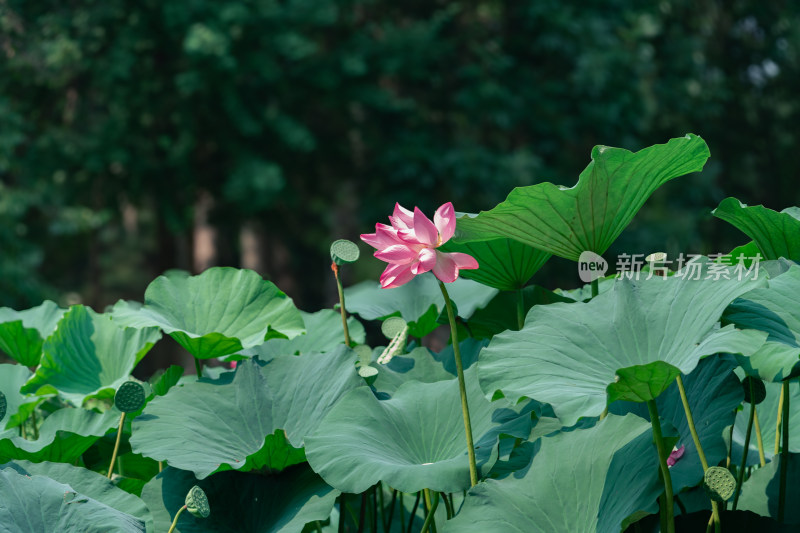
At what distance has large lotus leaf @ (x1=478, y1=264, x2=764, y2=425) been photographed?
776 mm

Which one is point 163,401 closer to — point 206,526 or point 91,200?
point 206,526

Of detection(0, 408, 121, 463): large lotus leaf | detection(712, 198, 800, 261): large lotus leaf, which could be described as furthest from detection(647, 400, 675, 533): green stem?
detection(0, 408, 121, 463): large lotus leaf

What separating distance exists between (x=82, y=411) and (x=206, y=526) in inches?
11.1

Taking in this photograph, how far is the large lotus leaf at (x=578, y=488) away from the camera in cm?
74

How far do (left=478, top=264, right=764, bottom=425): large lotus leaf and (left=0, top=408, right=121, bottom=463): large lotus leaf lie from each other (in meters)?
0.53

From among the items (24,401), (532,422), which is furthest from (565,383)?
(24,401)

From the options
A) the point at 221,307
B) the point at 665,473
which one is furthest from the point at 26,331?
the point at 665,473

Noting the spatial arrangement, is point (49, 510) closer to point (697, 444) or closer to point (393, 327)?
point (393, 327)

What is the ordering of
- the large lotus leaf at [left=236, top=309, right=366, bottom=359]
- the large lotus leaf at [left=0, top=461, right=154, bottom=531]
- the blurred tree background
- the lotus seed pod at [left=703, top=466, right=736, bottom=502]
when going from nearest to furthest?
the lotus seed pod at [left=703, top=466, right=736, bottom=502] → the large lotus leaf at [left=0, top=461, right=154, bottom=531] → the large lotus leaf at [left=236, top=309, right=366, bottom=359] → the blurred tree background

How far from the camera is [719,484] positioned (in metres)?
0.71

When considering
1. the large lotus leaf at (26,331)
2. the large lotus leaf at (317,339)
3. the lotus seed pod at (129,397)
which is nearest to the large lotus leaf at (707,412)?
the large lotus leaf at (317,339)

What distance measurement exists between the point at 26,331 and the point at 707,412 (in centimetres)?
102

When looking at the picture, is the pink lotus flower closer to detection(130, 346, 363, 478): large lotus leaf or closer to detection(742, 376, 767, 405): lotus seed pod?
detection(130, 346, 363, 478): large lotus leaf

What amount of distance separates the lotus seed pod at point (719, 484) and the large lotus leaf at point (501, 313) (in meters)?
0.40
